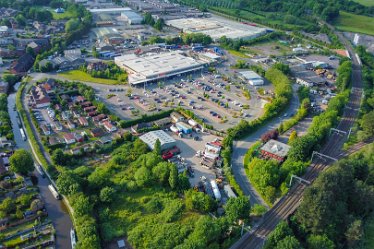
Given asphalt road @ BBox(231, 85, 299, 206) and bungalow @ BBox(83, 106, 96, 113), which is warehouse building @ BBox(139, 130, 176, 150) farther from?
bungalow @ BBox(83, 106, 96, 113)

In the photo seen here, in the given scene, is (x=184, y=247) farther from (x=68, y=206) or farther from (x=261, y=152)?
(x=261, y=152)

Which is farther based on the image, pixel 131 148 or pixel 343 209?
pixel 131 148

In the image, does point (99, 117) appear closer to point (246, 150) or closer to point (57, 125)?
point (57, 125)

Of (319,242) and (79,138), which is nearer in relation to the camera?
(319,242)

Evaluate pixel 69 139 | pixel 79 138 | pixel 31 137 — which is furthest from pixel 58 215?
pixel 31 137

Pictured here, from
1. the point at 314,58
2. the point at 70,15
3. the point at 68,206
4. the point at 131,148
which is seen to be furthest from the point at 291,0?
the point at 68,206

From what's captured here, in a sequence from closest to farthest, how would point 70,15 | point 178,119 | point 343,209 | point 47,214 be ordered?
1. point 343,209
2. point 47,214
3. point 178,119
4. point 70,15

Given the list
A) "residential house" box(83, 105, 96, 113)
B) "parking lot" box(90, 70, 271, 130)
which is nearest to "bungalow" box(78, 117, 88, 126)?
"residential house" box(83, 105, 96, 113)
